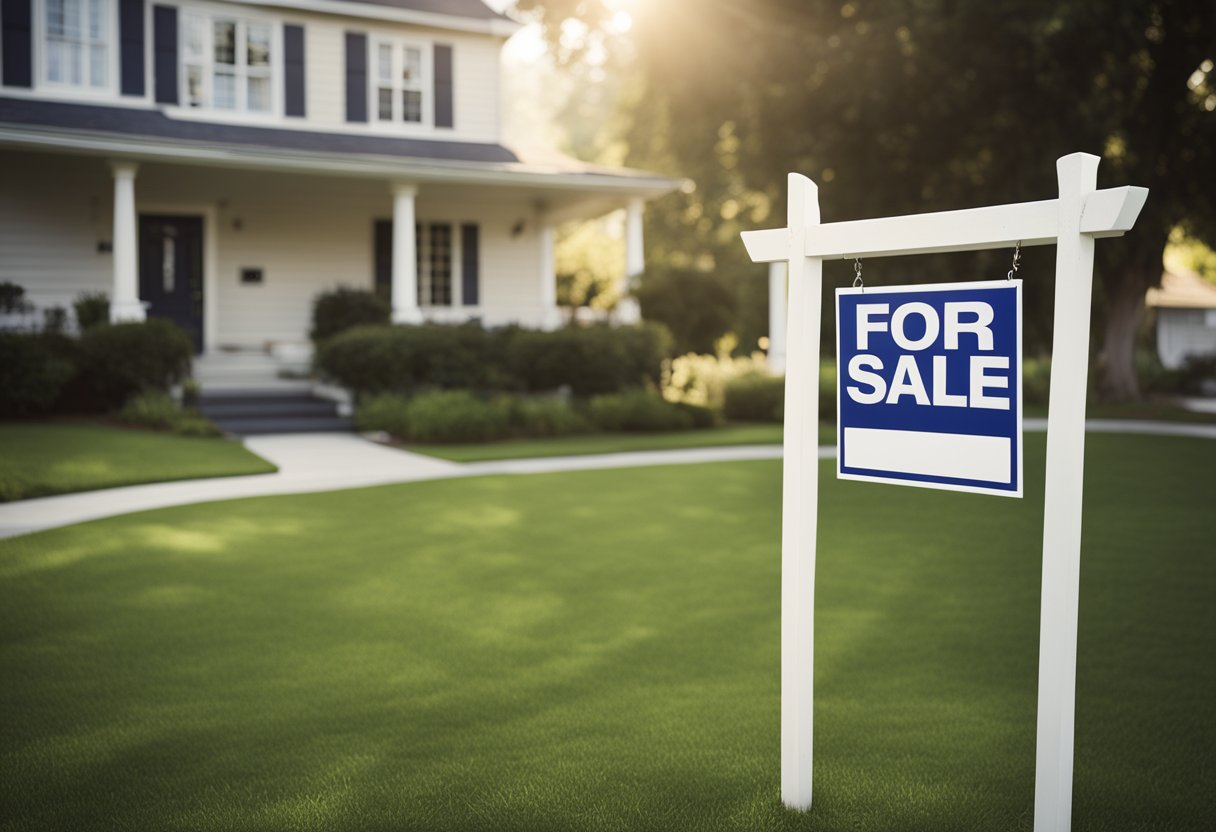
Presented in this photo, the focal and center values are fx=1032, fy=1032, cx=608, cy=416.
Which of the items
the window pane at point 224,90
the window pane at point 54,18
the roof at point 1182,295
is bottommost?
the roof at point 1182,295

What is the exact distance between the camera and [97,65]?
59.9 ft

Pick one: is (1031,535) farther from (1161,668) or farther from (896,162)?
(896,162)

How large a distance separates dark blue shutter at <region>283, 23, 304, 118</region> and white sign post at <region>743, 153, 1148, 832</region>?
18220 mm

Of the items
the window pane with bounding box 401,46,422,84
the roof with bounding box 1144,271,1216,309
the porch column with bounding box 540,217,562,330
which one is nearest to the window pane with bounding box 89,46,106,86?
the window pane with bounding box 401,46,422,84

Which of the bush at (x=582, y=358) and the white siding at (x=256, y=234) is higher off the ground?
the white siding at (x=256, y=234)

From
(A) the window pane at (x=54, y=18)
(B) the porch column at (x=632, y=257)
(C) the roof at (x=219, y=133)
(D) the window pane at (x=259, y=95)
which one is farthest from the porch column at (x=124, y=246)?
(B) the porch column at (x=632, y=257)

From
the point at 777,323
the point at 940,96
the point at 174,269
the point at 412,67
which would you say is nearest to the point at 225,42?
the point at 412,67

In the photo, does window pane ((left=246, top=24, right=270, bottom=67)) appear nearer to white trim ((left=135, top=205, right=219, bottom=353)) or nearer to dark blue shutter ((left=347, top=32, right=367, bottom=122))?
dark blue shutter ((left=347, top=32, right=367, bottom=122))

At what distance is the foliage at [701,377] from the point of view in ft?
67.9

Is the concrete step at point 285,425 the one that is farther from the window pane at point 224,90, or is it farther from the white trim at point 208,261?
the window pane at point 224,90

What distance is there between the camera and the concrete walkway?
929cm

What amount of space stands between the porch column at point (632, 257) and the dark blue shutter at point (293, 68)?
21.8ft

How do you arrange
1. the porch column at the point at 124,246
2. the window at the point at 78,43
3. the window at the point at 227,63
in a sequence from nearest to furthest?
the porch column at the point at 124,246, the window at the point at 78,43, the window at the point at 227,63

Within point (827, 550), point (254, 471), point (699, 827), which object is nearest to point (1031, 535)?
point (827, 550)
